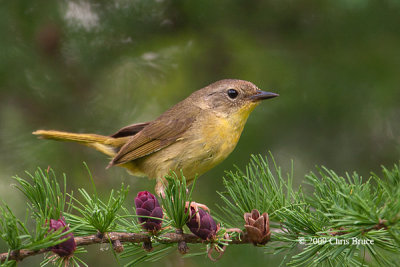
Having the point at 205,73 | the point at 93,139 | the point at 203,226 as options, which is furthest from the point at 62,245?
the point at 205,73

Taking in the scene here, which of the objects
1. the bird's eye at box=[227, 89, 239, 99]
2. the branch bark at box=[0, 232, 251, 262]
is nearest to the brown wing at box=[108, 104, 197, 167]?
the bird's eye at box=[227, 89, 239, 99]

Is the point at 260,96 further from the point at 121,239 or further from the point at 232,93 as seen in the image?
the point at 121,239

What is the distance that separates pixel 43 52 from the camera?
4.44 m

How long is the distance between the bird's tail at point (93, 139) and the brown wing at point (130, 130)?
0.05 meters

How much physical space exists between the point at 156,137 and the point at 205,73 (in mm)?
920

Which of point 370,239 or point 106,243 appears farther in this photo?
point 106,243

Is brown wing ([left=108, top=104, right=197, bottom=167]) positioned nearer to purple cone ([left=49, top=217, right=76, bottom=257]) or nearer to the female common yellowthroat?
the female common yellowthroat

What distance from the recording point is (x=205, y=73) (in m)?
4.60

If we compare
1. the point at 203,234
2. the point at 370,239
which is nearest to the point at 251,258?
the point at 203,234

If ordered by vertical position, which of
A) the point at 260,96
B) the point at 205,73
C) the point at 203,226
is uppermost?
the point at 205,73

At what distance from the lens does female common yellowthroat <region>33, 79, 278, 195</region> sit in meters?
3.73

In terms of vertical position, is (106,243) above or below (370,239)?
above

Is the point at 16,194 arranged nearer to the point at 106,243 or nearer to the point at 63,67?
the point at 63,67

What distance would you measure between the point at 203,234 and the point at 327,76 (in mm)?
2489
